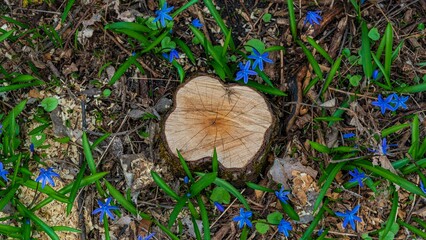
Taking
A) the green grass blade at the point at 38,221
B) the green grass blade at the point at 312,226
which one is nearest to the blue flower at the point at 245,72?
the green grass blade at the point at 312,226

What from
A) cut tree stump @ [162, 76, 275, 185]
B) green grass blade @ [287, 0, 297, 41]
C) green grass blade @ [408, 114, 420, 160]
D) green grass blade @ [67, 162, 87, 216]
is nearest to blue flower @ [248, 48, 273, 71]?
cut tree stump @ [162, 76, 275, 185]

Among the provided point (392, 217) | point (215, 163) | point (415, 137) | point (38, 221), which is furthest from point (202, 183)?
point (415, 137)

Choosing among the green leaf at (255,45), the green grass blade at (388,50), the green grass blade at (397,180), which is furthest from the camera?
the green leaf at (255,45)

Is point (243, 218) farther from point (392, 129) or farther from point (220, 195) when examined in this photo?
point (392, 129)

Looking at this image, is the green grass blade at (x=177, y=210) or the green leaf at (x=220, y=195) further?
the green leaf at (x=220, y=195)

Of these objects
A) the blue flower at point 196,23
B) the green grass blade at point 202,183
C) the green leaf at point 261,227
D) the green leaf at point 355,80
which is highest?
the blue flower at point 196,23

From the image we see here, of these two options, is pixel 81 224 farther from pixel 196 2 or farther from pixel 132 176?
pixel 196 2

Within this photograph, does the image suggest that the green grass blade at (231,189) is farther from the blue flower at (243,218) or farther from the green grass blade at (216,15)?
the green grass blade at (216,15)

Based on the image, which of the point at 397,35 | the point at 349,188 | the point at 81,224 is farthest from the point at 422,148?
the point at 81,224

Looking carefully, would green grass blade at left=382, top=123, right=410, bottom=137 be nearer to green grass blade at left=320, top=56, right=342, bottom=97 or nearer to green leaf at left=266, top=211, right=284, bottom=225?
green grass blade at left=320, top=56, right=342, bottom=97
